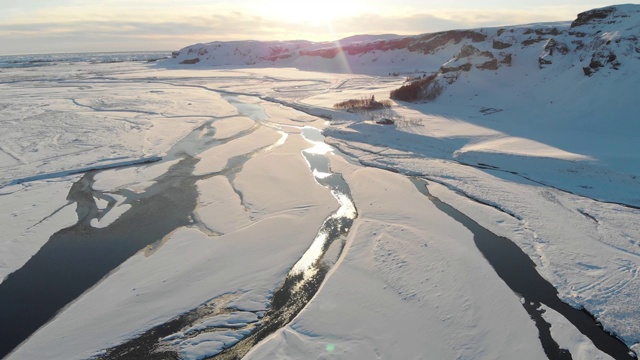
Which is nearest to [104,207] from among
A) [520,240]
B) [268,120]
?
[520,240]

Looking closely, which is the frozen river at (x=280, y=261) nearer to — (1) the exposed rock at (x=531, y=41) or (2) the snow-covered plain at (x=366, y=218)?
(2) the snow-covered plain at (x=366, y=218)

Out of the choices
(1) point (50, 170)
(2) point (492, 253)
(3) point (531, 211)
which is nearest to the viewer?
(2) point (492, 253)

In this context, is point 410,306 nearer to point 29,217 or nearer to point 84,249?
point 84,249

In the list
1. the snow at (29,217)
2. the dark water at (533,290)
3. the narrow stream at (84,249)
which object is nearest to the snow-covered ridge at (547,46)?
the dark water at (533,290)

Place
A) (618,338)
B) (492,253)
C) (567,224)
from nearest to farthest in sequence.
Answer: (618,338) < (492,253) < (567,224)

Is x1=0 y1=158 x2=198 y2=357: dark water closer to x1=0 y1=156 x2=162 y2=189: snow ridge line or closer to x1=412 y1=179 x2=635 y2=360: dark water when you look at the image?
x1=0 y1=156 x2=162 y2=189: snow ridge line

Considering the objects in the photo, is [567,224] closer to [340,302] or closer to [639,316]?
[639,316]

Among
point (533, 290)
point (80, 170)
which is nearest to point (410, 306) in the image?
point (533, 290)

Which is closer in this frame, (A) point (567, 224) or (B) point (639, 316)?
(B) point (639, 316)
